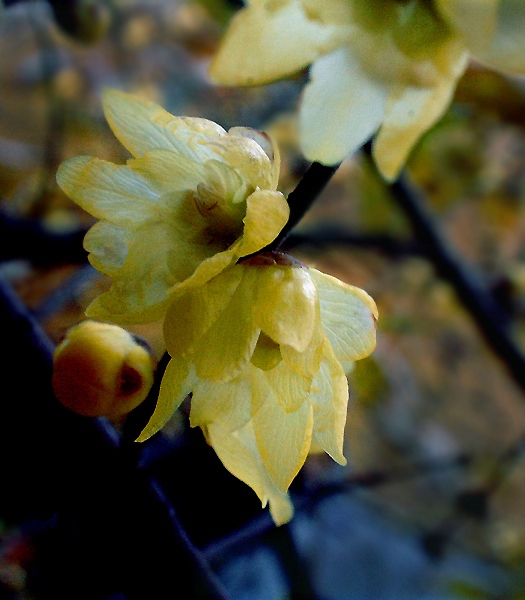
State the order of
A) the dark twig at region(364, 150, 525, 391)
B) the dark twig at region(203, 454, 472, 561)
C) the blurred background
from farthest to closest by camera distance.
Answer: the dark twig at region(364, 150, 525, 391)
the blurred background
the dark twig at region(203, 454, 472, 561)

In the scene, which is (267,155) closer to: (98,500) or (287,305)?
(287,305)

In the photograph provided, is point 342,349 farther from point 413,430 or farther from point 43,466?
point 413,430

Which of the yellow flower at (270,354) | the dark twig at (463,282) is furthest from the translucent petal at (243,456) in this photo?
the dark twig at (463,282)

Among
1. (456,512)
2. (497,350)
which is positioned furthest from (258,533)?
(456,512)

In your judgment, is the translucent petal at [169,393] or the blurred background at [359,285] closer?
the translucent petal at [169,393]

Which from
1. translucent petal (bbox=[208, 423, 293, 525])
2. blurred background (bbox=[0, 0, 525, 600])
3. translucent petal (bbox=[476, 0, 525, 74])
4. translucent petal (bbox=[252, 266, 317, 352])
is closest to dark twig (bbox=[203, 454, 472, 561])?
blurred background (bbox=[0, 0, 525, 600])

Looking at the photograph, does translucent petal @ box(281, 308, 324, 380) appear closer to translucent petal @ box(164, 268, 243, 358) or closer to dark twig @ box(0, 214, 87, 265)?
translucent petal @ box(164, 268, 243, 358)

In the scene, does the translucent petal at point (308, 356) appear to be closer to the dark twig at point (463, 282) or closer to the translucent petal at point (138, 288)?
the translucent petal at point (138, 288)
